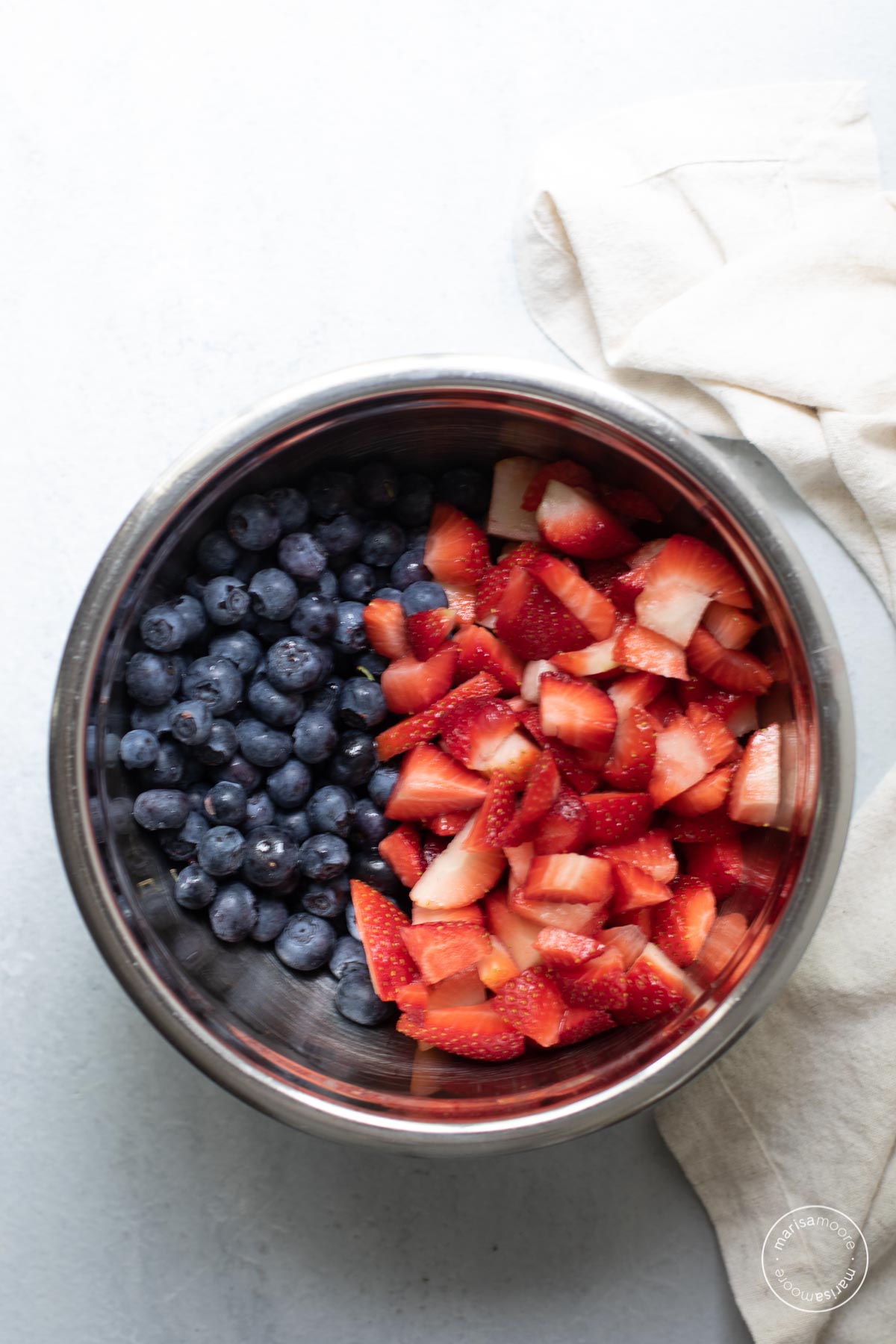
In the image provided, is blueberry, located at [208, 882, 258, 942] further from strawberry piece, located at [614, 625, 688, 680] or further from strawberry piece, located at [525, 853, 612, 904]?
strawberry piece, located at [614, 625, 688, 680]

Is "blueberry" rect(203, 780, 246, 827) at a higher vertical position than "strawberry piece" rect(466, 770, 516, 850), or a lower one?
lower

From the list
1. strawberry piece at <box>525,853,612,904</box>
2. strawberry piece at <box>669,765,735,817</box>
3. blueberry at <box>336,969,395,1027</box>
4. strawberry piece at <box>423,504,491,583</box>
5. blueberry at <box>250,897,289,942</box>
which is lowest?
blueberry at <box>336,969,395,1027</box>

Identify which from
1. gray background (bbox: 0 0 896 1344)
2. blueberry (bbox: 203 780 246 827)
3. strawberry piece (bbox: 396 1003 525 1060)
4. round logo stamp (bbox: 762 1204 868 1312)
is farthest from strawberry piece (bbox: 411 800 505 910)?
round logo stamp (bbox: 762 1204 868 1312)

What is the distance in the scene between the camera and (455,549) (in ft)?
4.18

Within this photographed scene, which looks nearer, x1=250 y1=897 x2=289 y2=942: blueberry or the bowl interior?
the bowl interior

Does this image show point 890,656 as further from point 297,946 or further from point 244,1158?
point 244,1158

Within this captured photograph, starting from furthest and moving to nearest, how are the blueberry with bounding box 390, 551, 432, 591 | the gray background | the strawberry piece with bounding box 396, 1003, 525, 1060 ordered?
the gray background < the blueberry with bounding box 390, 551, 432, 591 < the strawberry piece with bounding box 396, 1003, 525, 1060

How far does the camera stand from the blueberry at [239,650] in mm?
1224

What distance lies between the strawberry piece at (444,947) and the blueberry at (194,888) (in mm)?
232

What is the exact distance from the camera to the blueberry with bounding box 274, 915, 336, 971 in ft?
4.06

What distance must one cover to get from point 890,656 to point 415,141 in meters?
0.98

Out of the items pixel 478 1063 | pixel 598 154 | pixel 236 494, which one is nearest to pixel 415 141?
pixel 598 154

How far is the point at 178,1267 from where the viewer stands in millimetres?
1444

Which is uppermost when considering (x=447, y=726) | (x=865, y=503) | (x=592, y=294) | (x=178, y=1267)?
(x=592, y=294)
